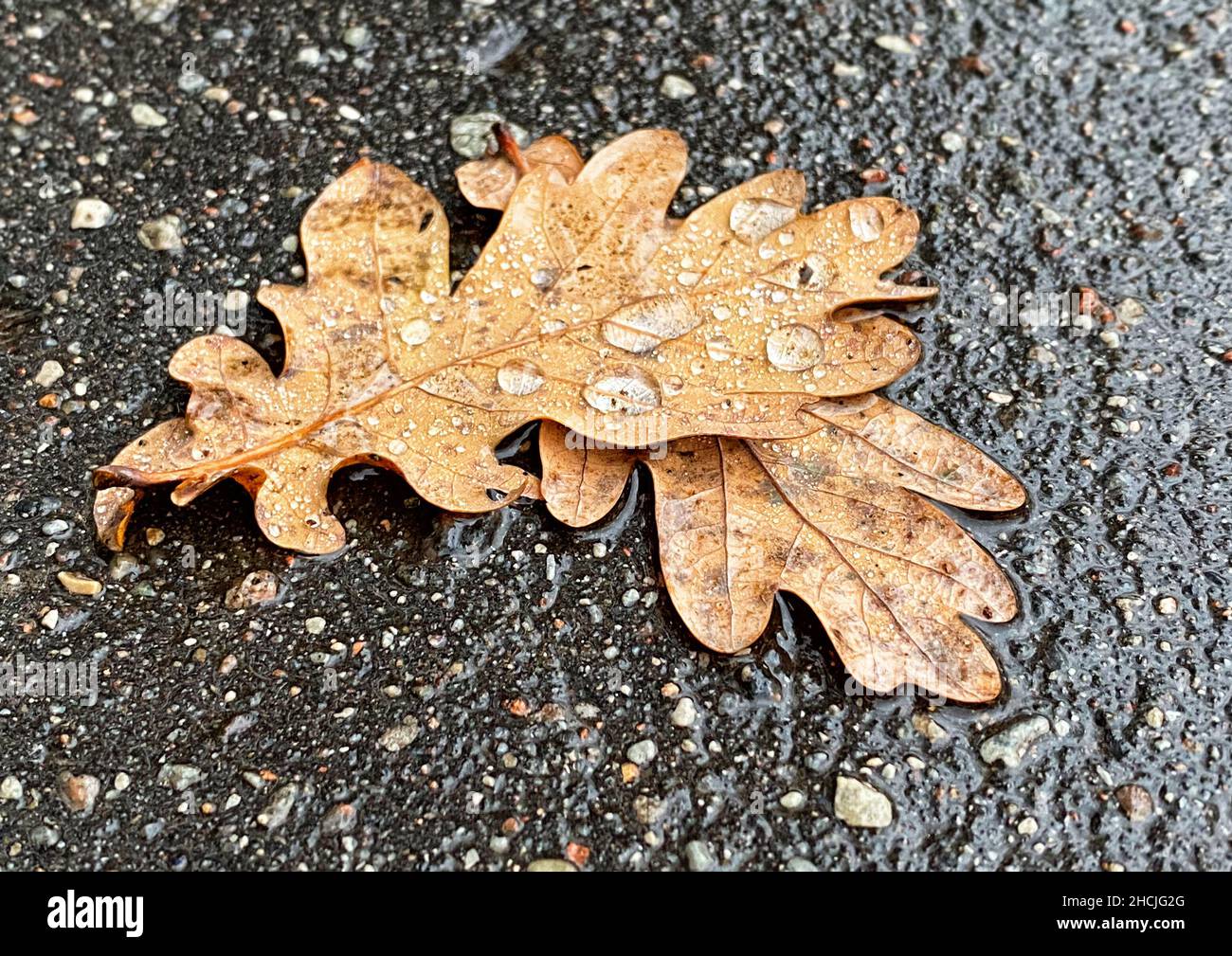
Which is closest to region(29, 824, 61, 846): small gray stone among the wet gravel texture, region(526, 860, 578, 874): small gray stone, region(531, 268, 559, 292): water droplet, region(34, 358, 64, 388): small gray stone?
the wet gravel texture

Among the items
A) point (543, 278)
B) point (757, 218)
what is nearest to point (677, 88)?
point (757, 218)

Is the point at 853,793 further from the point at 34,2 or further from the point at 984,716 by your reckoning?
the point at 34,2

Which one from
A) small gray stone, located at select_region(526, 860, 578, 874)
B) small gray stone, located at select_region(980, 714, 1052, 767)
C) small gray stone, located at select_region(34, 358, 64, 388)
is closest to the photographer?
small gray stone, located at select_region(526, 860, 578, 874)

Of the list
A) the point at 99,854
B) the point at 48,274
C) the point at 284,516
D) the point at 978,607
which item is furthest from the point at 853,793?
the point at 48,274

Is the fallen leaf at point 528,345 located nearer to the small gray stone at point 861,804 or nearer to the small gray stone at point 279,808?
the small gray stone at point 279,808

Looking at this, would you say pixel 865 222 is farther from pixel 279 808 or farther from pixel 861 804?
pixel 279 808

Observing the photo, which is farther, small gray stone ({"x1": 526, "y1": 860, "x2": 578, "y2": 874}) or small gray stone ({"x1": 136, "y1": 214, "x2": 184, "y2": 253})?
small gray stone ({"x1": 136, "y1": 214, "x2": 184, "y2": 253})

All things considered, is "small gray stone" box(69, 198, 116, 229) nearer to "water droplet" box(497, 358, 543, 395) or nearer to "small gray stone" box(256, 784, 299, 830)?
"water droplet" box(497, 358, 543, 395)
